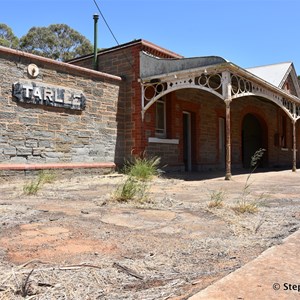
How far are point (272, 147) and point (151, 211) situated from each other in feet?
52.4

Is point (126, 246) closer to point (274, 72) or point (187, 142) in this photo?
point (187, 142)

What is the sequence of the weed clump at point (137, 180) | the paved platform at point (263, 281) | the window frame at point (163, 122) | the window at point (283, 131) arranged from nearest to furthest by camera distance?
the paved platform at point (263, 281) < the weed clump at point (137, 180) < the window frame at point (163, 122) < the window at point (283, 131)

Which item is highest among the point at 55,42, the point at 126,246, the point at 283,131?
the point at 55,42

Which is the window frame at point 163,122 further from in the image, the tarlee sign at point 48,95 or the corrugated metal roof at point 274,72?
the corrugated metal roof at point 274,72

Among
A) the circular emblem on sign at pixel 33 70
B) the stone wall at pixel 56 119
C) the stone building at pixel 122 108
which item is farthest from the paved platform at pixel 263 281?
the circular emblem on sign at pixel 33 70

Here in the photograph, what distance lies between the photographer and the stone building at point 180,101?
1038cm

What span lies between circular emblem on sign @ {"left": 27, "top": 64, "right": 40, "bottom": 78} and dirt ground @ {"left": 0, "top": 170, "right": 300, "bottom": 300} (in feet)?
16.2

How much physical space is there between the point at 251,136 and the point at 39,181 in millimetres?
14314

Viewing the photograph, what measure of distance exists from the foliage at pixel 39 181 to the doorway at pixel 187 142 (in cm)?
606

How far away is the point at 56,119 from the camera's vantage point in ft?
31.4

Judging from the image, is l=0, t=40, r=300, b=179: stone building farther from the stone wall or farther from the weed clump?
the weed clump

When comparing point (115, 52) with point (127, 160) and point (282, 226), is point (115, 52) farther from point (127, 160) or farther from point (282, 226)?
point (282, 226)

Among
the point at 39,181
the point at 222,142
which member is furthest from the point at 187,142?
the point at 39,181

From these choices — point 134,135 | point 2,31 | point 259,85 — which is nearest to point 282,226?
point 134,135
